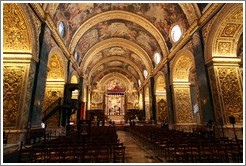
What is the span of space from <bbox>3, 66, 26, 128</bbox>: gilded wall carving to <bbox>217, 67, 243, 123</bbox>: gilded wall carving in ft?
30.8

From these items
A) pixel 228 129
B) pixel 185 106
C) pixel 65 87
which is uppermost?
pixel 65 87

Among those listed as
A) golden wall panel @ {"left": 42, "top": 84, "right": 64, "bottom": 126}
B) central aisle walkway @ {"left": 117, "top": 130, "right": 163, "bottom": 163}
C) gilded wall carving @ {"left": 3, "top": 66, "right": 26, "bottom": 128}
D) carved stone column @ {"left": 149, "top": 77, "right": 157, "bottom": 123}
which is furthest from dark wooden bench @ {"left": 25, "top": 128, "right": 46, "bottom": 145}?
carved stone column @ {"left": 149, "top": 77, "right": 157, "bottom": 123}

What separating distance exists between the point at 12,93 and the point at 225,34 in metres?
10.6

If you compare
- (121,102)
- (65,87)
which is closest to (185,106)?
(65,87)

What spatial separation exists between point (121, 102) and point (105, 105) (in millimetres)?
3024

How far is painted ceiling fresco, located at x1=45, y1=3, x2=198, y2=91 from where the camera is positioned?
470 inches

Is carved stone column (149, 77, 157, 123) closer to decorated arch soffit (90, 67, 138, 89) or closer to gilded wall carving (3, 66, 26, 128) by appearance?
decorated arch soffit (90, 67, 138, 89)

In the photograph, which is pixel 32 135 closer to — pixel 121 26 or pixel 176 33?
pixel 176 33

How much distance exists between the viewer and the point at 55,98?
12.5 meters

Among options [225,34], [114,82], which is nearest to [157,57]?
[225,34]

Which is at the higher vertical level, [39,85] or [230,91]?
[39,85]

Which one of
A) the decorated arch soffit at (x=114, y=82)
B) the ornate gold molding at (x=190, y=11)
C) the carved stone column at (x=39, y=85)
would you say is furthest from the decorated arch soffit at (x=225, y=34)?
the decorated arch soffit at (x=114, y=82)

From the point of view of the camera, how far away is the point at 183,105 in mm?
13641

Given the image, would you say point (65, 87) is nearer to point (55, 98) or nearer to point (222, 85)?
point (55, 98)
